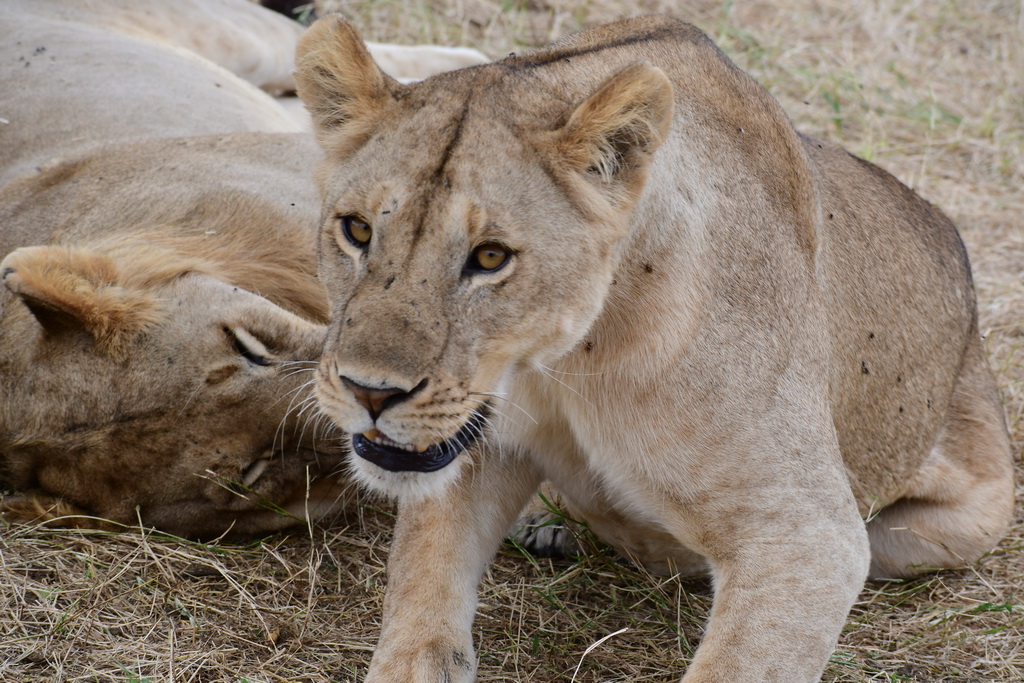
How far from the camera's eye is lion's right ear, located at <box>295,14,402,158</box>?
2.66 metres

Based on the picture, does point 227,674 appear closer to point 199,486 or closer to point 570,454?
point 199,486

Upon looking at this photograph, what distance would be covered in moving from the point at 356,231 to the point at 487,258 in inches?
11.4

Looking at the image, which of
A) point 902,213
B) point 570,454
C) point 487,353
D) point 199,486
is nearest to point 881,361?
point 902,213

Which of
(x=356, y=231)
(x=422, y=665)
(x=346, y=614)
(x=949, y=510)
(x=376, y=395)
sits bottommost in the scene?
(x=346, y=614)

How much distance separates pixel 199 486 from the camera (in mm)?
3361

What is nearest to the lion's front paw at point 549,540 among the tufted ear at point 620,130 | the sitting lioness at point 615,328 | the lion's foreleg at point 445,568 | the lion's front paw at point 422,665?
the sitting lioness at point 615,328

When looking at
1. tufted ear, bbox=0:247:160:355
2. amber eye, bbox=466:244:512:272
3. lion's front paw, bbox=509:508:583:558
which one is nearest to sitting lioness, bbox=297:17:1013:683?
amber eye, bbox=466:244:512:272

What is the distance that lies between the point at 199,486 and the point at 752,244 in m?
1.58

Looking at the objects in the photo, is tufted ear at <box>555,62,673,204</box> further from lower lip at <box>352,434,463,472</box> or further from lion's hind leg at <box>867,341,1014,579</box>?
lion's hind leg at <box>867,341,1014,579</box>

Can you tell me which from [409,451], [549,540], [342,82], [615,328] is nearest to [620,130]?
[615,328]

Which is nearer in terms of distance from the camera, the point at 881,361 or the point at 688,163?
the point at 688,163

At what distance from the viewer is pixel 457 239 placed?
2.37 metres

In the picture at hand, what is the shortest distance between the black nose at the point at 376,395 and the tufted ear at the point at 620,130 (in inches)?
22.2

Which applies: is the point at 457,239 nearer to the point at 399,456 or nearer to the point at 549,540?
the point at 399,456
